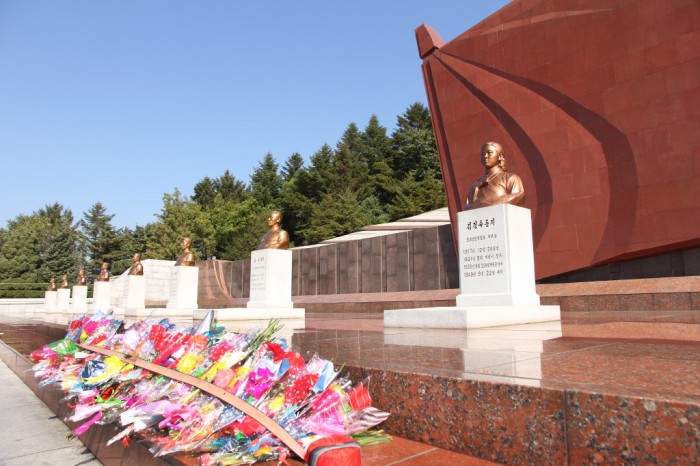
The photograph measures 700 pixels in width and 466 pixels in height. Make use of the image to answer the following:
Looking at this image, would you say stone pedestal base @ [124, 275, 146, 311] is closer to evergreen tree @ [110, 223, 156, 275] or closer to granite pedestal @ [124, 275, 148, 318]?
granite pedestal @ [124, 275, 148, 318]

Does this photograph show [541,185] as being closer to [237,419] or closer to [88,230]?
[237,419]

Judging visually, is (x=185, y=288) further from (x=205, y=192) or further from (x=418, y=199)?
(x=205, y=192)

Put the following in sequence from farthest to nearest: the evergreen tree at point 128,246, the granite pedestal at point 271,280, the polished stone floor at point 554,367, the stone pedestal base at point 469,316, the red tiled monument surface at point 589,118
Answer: the evergreen tree at point 128,246 → the granite pedestal at point 271,280 → the red tiled monument surface at point 589,118 → the stone pedestal base at point 469,316 → the polished stone floor at point 554,367

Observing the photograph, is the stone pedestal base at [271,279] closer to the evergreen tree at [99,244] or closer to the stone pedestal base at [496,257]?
the stone pedestal base at [496,257]

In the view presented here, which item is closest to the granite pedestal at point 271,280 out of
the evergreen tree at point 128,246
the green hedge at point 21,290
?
the green hedge at point 21,290

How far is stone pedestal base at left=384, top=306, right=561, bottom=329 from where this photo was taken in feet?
15.4

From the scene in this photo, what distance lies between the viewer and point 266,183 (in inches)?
2105

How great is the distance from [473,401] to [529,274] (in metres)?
4.59

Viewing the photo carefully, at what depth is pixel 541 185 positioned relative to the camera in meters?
11.3

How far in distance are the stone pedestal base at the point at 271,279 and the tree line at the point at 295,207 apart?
24645 mm

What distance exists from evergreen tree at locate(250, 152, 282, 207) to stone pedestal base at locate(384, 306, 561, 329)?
43.7 metres

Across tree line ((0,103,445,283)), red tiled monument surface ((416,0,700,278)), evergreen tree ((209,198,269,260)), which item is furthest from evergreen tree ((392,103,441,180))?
red tiled monument surface ((416,0,700,278))

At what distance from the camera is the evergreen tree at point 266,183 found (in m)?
51.3

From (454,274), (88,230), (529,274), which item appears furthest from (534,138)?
(88,230)
